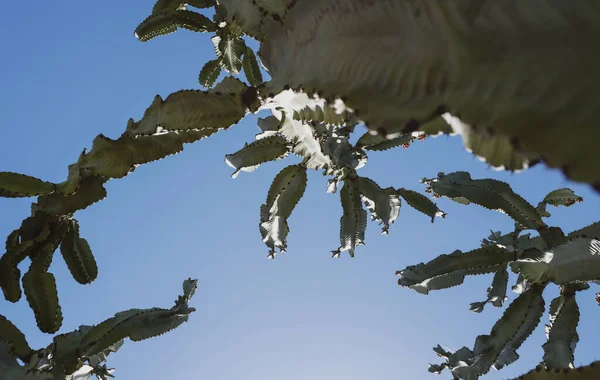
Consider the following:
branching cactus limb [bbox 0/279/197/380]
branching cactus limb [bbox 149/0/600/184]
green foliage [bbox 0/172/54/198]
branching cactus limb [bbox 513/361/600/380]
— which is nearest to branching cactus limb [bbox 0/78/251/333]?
green foliage [bbox 0/172/54/198]

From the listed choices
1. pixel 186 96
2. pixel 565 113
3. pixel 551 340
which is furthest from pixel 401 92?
pixel 551 340

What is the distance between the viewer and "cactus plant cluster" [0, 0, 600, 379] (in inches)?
37.5

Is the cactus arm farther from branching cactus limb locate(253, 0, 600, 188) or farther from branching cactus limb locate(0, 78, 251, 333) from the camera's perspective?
branching cactus limb locate(253, 0, 600, 188)

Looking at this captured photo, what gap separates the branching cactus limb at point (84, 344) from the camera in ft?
8.79

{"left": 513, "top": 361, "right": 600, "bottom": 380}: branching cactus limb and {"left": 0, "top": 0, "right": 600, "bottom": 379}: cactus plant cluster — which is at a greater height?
{"left": 0, "top": 0, "right": 600, "bottom": 379}: cactus plant cluster

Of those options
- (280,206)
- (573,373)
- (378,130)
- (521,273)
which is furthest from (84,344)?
(521,273)

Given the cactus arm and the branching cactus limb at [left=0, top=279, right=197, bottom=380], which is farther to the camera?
the cactus arm

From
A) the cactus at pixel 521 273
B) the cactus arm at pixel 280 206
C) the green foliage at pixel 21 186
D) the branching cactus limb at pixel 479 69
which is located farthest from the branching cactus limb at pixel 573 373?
the green foliage at pixel 21 186

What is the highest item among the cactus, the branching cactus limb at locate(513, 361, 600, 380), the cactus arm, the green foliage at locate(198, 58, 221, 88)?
the green foliage at locate(198, 58, 221, 88)

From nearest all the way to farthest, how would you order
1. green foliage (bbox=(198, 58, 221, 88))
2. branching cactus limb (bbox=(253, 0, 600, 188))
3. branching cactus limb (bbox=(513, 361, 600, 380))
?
branching cactus limb (bbox=(253, 0, 600, 188)) → branching cactus limb (bbox=(513, 361, 600, 380)) → green foliage (bbox=(198, 58, 221, 88))

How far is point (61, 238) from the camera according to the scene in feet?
11.0

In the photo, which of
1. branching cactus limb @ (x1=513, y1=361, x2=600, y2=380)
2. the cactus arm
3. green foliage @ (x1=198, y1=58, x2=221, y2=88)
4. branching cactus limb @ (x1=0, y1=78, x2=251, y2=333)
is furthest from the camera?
green foliage @ (x1=198, y1=58, x2=221, y2=88)

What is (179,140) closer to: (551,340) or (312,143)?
(312,143)

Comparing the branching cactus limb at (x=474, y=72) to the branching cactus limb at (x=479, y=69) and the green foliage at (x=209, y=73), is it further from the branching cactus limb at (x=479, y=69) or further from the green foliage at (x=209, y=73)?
the green foliage at (x=209, y=73)
